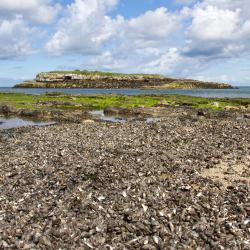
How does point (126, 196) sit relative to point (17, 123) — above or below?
above

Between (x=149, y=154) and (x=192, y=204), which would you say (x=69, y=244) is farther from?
(x=149, y=154)

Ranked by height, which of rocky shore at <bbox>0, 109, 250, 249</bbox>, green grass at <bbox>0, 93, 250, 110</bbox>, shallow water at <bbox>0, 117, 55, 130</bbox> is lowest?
shallow water at <bbox>0, 117, 55, 130</bbox>

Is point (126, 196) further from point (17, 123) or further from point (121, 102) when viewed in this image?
point (121, 102)

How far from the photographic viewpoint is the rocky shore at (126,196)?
54.7ft

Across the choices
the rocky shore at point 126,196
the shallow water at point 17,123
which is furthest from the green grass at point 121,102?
the rocky shore at point 126,196

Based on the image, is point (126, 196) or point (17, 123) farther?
point (17, 123)

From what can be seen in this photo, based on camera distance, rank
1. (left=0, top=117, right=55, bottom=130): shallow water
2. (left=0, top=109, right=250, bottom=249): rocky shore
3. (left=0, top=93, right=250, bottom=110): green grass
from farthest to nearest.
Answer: (left=0, top=93, right=250, bottom=110): green grass, (left=0, top=117, right=55, bottom=130): shallow water, (left=0, top=109, right=250, bottom=249): rocky shore

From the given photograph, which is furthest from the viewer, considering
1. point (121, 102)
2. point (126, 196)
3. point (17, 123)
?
point (121, 102)

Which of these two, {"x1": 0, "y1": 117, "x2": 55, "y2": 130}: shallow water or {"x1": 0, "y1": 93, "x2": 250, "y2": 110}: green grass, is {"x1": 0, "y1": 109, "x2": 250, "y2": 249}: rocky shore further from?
{"x1": 0, "y1": 93, "x2": 250, "y2": 110}: green grass

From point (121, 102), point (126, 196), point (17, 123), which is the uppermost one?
point (126, 196)

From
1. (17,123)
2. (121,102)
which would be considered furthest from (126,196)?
(121,102)

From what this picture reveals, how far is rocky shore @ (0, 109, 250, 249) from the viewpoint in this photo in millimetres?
16672

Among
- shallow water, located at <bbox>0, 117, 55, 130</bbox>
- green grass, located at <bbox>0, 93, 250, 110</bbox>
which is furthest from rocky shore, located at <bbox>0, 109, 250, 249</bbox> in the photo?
green grass, located at <bbox>0, 93, 250, 110</bbox>

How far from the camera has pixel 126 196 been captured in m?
20.4
